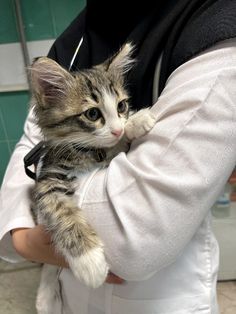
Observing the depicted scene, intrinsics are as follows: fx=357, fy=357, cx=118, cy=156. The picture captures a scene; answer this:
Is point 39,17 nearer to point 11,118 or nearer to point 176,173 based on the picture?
point 11,118

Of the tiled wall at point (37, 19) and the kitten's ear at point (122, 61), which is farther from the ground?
the kitten's ear at point (122, 61)

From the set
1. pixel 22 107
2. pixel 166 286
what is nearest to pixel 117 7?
pixel 166 286

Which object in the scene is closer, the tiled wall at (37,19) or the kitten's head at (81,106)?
the kitten's head at (81,106)

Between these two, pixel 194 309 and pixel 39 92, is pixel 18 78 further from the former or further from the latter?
pixel 194 309

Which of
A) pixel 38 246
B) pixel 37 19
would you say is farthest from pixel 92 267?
pixel 37 19

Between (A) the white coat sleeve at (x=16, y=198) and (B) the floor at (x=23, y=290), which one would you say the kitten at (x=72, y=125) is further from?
(B) the floor at (x=23, y=290)

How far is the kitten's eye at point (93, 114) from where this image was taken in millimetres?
793

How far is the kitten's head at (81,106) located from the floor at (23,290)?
1286 mm

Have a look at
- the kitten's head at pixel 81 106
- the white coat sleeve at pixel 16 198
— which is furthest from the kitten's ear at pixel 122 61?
the white coat sleeve at pixel 16 198

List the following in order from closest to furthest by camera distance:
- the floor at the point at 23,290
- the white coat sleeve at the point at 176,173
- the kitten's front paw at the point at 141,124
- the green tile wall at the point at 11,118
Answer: the white coat sleeve at the point at 176,173 → the kitten's front paw at the point at 141,124 → the floor at the point at 23,290 → the green tile wall at the point at 11,118

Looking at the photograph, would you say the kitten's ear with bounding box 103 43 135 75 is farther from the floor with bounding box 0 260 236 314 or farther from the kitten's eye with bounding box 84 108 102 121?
the floor with bounding box 0 260 236 314

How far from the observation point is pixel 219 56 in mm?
546

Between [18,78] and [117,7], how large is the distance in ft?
4.44

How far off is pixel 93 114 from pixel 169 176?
12.3 inches
